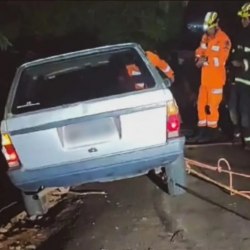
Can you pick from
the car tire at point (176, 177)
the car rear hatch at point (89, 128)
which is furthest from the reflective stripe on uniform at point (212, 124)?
the car rear hatch at point (89, 128)

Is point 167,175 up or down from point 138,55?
down

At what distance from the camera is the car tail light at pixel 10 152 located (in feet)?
18.7

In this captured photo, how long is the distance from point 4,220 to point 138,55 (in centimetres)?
219

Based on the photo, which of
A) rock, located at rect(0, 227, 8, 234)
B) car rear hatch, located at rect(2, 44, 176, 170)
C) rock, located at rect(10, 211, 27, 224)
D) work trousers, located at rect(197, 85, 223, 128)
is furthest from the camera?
work trousers, located at rect(197, 85, 223, 128)

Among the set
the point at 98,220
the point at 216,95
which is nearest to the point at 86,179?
the point at 98,220

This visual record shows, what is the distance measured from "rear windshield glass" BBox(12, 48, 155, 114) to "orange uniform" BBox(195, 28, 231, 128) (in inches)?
72.7

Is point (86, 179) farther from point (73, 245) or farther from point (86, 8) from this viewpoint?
point (86, 8)

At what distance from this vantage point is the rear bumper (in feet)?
18.9

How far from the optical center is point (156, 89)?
5.72m

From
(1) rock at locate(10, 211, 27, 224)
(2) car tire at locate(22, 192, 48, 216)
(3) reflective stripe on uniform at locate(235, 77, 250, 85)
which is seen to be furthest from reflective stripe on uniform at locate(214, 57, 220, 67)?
(1) rock at locate(10, 211, 27, 224)

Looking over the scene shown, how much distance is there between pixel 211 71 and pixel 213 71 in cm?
3

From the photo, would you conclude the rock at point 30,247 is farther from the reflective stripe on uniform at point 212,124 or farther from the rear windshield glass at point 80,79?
the reflective stripe on uniform at point 212,124

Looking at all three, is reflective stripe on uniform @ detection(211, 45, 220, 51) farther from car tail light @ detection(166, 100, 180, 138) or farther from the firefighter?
car tail light @ detection(166, 100, 180, 138)

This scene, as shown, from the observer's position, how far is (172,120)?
18.9 feet
